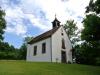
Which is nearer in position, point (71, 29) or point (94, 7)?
point (94, 7)

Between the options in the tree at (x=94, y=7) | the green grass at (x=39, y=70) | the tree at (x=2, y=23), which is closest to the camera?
the green grass at (x=39, y=70)

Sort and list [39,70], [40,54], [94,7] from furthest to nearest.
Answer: [40,54] < [94,7] < [39,70]

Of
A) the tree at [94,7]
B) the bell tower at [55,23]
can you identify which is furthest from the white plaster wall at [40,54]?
the tree at [94,7]

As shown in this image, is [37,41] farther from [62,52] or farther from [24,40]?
[24,40]

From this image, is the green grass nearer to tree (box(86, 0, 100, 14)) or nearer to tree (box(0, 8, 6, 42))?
tree (box(86, 0, 100, 14))

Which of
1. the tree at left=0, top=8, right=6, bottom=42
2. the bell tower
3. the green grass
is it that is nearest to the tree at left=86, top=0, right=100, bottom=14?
the green grass

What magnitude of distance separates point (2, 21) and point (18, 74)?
32.0 metres

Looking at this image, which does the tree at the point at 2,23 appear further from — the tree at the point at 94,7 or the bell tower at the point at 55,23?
the tree at the point at 94,7

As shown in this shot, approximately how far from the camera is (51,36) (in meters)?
37.3

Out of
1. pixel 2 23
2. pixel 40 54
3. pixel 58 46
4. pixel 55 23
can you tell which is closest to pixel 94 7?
pixel 58 46

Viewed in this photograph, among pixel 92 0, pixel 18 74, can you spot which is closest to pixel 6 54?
pixel 92 0

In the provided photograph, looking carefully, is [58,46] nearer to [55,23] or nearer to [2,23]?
[55,23]

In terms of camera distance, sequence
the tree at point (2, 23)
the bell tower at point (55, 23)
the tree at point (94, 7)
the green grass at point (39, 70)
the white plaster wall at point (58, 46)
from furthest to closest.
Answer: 1. the tree at point (2, 23)
2. the bell tower at point (55, 23)
3. the white plaster wall at point (58, 46)
4. the tree at point (94, 7)
5. the green grass at point (39, 70)

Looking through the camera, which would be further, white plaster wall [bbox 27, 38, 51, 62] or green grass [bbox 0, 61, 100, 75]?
white plaster wall [bbox 27, 38, 51, 62]
